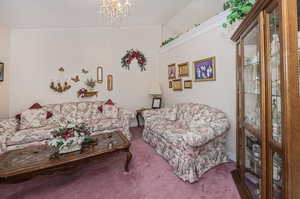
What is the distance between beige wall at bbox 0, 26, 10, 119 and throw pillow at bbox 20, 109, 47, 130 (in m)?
0.70

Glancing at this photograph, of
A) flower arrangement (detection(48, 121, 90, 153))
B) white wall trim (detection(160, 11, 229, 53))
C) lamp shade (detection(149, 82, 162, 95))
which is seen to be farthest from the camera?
lamp shade (detection(149, 82, 162, 95))

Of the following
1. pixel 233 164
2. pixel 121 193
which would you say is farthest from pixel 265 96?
pixel 121 193

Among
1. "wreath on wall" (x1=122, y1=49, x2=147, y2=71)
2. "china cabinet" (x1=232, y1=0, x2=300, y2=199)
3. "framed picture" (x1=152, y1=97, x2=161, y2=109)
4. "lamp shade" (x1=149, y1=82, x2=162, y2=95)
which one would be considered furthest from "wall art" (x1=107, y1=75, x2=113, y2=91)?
"china cabinet" (x1=232, y1=0, x2=300, y2=199)

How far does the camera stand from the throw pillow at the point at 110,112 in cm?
326

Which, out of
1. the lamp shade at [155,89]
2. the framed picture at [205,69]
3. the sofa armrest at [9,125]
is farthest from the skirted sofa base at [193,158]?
the sofa armrest at [9,125]

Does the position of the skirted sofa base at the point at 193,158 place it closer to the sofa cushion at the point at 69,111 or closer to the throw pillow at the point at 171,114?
the throw pillow at the point at 171,114

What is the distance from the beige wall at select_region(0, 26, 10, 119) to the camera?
2.88 m

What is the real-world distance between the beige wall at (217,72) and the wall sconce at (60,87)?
9.87 feet

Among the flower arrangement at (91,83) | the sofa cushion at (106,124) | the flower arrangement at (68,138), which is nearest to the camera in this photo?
the flower arrangement at (68,138)

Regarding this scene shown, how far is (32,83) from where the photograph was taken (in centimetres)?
329

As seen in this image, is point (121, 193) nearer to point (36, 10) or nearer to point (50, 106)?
point (50, 106)

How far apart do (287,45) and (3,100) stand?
4.55 meters

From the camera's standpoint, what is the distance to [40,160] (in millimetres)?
1530

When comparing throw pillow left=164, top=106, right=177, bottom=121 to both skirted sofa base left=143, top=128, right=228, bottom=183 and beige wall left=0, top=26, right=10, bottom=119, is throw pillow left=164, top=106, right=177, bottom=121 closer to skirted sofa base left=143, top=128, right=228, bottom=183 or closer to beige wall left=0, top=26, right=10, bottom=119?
skirted sofa base left=143, top=128, right=228, bottom=183
